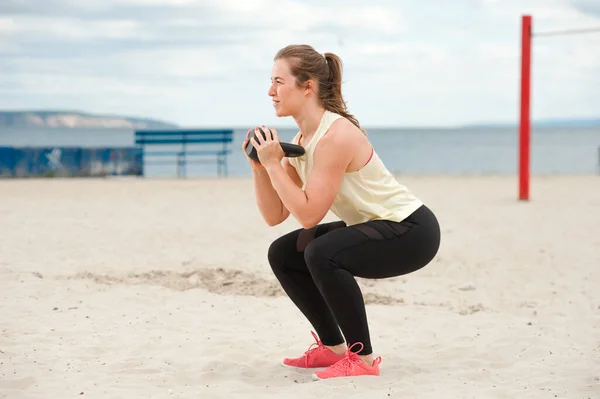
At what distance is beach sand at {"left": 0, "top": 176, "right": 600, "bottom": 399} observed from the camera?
3.82 m

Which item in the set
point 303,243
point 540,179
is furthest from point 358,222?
point 540,179

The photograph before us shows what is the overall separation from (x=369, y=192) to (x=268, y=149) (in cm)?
47

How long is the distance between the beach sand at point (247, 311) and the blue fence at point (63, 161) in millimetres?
5783

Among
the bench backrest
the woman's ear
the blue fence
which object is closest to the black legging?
the woman's ear

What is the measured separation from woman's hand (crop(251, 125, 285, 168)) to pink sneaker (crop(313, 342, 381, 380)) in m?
0.85

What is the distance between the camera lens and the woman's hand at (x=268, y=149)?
355cm

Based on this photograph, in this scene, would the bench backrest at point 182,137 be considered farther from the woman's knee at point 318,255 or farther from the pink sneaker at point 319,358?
the woman's knee at point 318,255

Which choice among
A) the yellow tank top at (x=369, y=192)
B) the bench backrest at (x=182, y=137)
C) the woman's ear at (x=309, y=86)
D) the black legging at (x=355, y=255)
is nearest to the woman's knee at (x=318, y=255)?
the black legging at (x=355, y=255)

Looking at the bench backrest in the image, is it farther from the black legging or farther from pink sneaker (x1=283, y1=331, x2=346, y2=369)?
the black legging

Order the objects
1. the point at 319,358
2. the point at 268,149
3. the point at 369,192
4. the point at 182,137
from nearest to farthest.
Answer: the point at 268,149 → the point at 369,192 → the point at 319,358 → the point at 182,137

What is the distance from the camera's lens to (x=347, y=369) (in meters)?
3.72

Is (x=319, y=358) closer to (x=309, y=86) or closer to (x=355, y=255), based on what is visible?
(x=355, y=255)

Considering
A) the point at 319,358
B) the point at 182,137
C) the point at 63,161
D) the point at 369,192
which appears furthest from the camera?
the point at 182,137

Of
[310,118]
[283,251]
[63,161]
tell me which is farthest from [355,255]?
[63,161]
